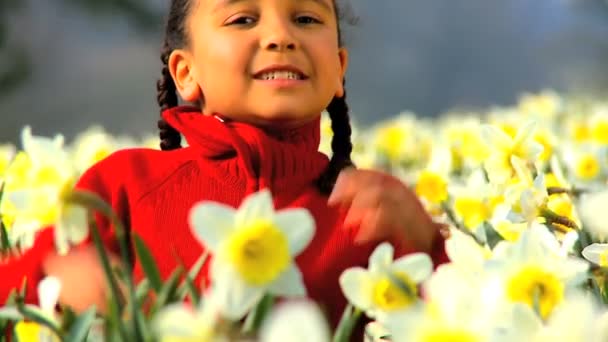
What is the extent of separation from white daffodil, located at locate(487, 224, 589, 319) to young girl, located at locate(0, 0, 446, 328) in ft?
1.01

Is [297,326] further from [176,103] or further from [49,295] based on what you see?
[176,103]

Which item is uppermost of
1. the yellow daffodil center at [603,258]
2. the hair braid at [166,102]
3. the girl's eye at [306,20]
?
the girl's eye at [306,20]

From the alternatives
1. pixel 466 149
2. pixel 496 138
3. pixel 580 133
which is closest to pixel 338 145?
pixel 496 138

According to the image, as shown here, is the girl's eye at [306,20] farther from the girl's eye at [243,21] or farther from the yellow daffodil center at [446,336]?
the yellow daffodil center at [446,336]

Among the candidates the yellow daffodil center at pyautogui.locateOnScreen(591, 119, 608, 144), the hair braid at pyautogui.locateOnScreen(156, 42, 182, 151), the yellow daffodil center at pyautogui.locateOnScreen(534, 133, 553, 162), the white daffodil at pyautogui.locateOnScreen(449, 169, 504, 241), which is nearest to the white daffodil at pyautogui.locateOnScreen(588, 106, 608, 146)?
the yellow daffodil center at pyautogui.locateOnScreen(591, 119, 608, 144)

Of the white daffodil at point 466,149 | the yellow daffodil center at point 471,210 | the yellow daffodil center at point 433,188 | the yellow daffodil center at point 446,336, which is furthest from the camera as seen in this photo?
the white daffodil at point 466,149

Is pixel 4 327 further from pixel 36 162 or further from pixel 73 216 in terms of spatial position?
pixel 36 162

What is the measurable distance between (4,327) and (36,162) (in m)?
0.91

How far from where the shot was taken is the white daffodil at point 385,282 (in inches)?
46.4

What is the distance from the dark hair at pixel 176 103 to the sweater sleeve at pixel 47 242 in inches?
10.8

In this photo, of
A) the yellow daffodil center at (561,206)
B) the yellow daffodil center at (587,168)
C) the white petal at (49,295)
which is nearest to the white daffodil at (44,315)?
the white petal at (49,295)

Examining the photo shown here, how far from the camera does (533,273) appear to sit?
1.13 m

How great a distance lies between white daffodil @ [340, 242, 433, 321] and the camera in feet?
3.87

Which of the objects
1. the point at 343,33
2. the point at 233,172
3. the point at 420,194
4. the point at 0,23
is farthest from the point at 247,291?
the point at 0,23
